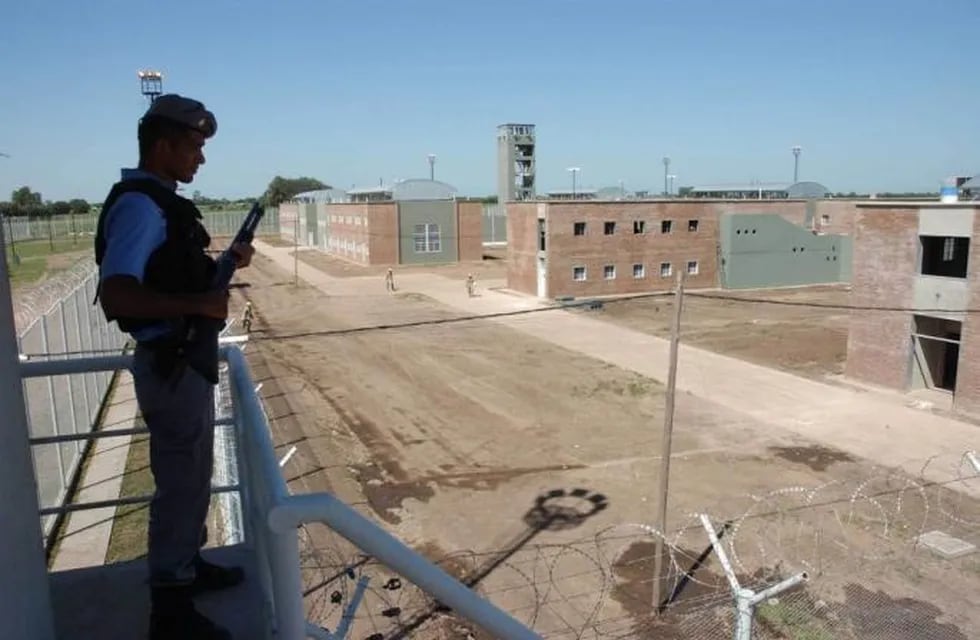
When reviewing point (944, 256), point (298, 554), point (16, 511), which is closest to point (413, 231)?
point (944, 256)

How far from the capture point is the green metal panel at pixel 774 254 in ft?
144

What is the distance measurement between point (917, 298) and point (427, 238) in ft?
135

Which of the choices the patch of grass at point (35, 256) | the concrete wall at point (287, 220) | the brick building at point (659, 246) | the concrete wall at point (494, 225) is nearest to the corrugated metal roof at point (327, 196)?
the concrete wall at point (287, 220)

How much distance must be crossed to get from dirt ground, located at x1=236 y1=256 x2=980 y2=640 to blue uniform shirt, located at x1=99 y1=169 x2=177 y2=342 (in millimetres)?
5451

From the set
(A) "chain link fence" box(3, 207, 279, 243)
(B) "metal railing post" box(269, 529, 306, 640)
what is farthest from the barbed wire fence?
(A) "chain link fence" box(3, 207, 279, 243)

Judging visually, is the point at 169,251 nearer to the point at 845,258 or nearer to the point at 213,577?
the point at 213,577

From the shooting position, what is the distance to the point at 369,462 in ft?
51.4

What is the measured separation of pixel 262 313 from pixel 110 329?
46.4ft

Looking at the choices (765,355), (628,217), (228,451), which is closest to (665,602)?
(228,451)

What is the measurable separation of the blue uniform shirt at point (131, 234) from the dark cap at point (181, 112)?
1.09 ft

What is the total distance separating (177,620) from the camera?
246 cm

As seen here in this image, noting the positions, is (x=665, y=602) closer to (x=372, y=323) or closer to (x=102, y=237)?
(x=102, y=237)

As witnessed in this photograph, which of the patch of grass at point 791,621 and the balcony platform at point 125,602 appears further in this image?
the patch of grass at point 791,621

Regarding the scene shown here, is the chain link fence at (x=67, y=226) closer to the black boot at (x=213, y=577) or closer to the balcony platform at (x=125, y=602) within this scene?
the balcony platform at (x=125, y=602)
